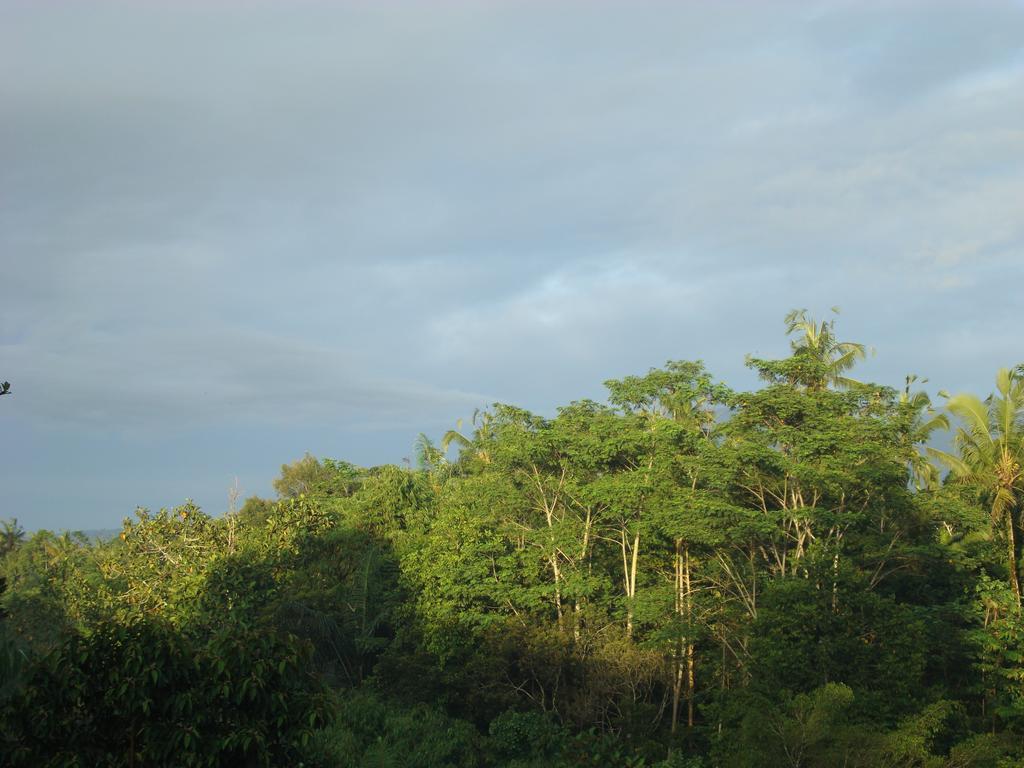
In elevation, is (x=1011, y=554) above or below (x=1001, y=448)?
below

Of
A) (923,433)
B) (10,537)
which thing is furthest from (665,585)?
(10,537)

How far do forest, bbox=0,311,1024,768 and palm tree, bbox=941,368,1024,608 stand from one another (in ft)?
0.29

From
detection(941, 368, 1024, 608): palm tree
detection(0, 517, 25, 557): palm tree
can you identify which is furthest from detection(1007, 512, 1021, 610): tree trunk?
detection(0, 517, 25, 557): palm tree

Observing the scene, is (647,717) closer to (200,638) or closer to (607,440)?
(607,440)

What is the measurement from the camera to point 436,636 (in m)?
29.1

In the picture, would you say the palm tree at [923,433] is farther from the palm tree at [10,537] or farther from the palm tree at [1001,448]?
the palm tree at [10,537]

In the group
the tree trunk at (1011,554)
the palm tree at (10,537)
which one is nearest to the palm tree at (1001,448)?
the tree trunk at (1011,554)

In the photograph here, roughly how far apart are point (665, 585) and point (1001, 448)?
9946 mm

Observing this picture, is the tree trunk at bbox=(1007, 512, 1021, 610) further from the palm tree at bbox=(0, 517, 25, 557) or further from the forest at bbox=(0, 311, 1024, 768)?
the palm tree at bbox=(0, 517, 25, 557)

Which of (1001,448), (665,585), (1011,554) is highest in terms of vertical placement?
(1001,448)

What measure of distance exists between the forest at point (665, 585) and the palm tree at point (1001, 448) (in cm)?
9

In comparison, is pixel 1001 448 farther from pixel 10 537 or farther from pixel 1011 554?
pixel 10 537

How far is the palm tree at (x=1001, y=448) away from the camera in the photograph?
23.1 meters

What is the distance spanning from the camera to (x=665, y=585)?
27.5 meters
